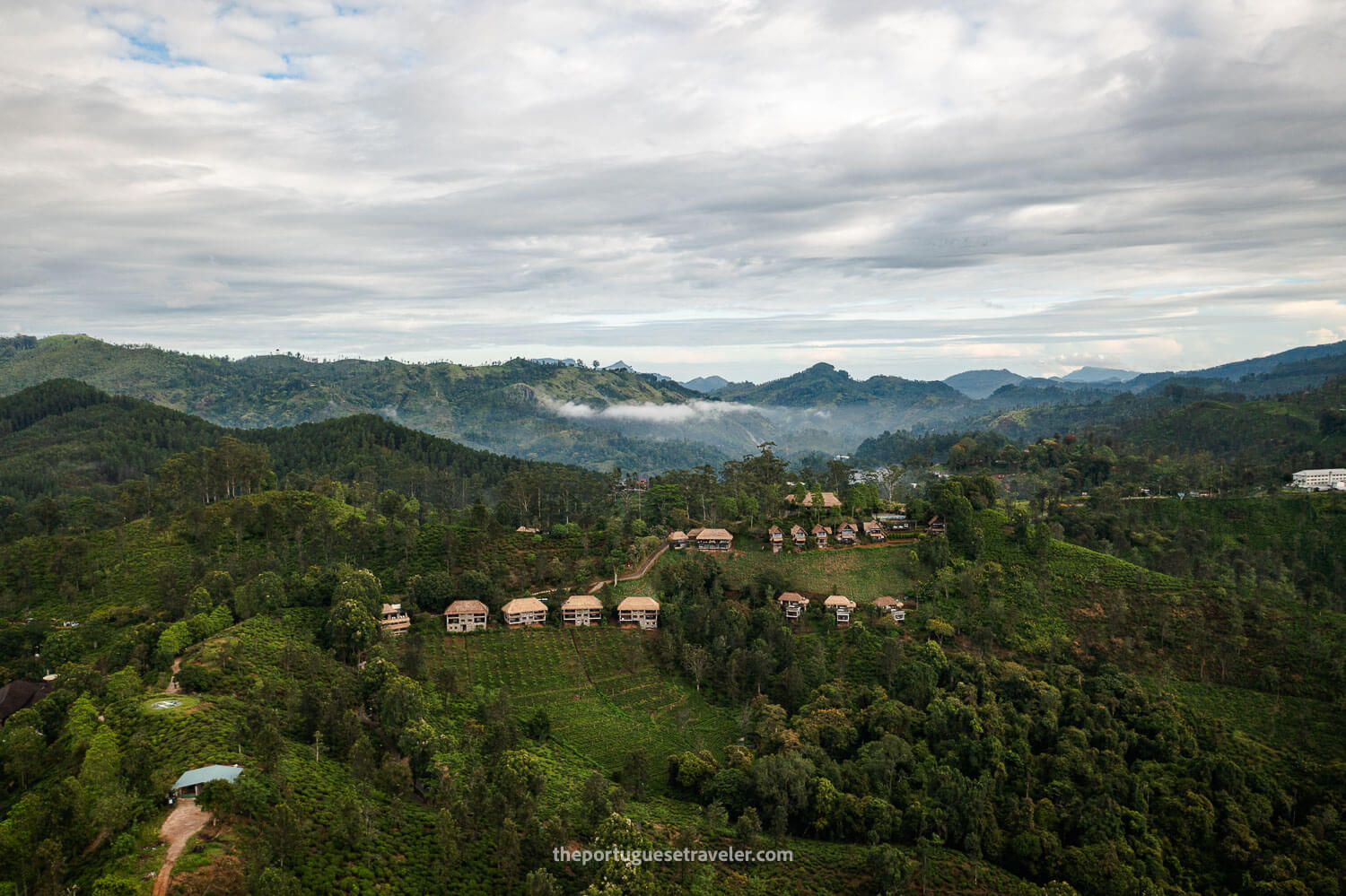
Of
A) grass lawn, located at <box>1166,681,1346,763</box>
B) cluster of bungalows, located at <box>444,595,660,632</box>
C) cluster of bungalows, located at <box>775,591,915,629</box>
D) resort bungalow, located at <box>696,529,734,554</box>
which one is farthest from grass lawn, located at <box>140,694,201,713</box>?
grass lawn, located at <box>1166,681,1346,763</box>

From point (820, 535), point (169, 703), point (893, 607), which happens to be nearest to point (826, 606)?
point (893, 607)

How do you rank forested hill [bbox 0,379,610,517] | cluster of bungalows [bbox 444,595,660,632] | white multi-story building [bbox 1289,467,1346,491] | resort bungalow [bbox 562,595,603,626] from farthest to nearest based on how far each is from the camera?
forested hill [bbox 0,379,610,517] < white multi-story building [bbox 1289,467,1346,491] < resort bungalow [bbox 562,595,603,626] < cluster of bungalows [bbox 444,595,660,632]

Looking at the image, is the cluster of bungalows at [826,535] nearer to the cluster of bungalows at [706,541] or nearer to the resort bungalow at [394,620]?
the cluster of bungalows at [706,541]

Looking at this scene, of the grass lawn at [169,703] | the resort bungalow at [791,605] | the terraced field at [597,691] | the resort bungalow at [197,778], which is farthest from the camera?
the resort bungalow at [791,605]

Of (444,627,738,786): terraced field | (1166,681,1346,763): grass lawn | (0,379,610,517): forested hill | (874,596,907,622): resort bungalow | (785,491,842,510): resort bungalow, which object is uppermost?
(0,379,610,517): forested hill

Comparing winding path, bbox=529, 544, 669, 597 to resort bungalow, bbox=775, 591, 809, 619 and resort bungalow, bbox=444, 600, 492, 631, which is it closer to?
resort bungalow, bbox=444, 600, 492, 631

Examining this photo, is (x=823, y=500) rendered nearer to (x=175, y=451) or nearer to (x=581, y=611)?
(x=581, y=611)

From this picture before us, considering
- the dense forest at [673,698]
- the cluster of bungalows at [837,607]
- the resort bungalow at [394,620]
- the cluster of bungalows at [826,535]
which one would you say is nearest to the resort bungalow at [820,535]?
the cluster of bungalows at [826,535]
